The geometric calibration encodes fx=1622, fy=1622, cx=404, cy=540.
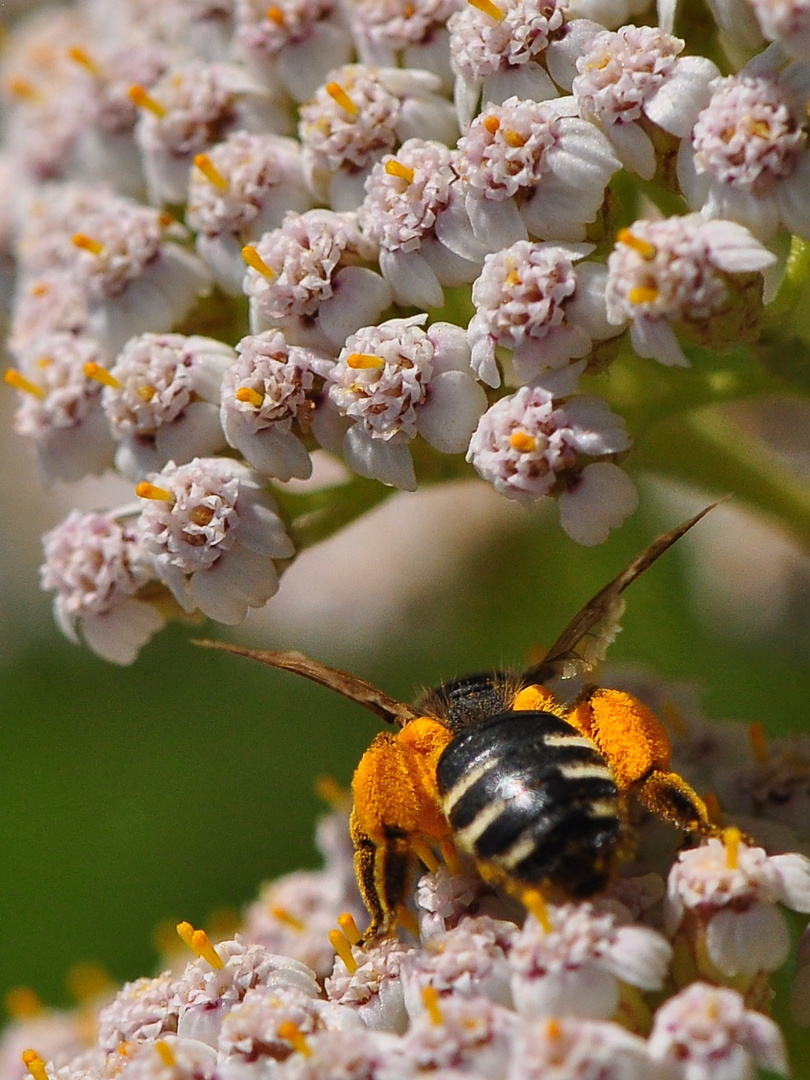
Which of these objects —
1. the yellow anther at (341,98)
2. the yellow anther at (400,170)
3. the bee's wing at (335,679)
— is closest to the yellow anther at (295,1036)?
the bee's wing at (335,679)

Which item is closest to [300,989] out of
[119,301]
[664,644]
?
[119,301]

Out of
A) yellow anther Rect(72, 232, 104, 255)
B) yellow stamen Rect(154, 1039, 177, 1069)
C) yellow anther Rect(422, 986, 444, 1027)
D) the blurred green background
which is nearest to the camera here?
yellow anther Rect(422, 986, 444, 1027)

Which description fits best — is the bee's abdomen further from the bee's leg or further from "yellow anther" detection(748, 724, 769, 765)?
"yellow anther" detection(748, 724, 769, 765)

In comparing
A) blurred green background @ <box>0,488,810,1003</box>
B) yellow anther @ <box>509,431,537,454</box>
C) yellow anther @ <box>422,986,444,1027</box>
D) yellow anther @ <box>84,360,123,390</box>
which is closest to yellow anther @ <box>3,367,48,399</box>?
yellow anther @ <box>84,360,123,390</box>

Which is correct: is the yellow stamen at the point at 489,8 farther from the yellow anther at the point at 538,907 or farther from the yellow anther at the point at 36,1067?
the yellow anther at the point at 36,1067

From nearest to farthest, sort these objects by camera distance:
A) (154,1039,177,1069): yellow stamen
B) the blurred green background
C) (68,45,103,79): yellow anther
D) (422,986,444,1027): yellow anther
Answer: (422,986,444,1027): yellow anther < (154,1039,177,1069): yellow stamen < (68,45,103,79): yellow anther < the blurred green background

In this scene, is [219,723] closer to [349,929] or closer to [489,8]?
[349,929]

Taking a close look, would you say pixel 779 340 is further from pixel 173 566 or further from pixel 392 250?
pixel 173 566
